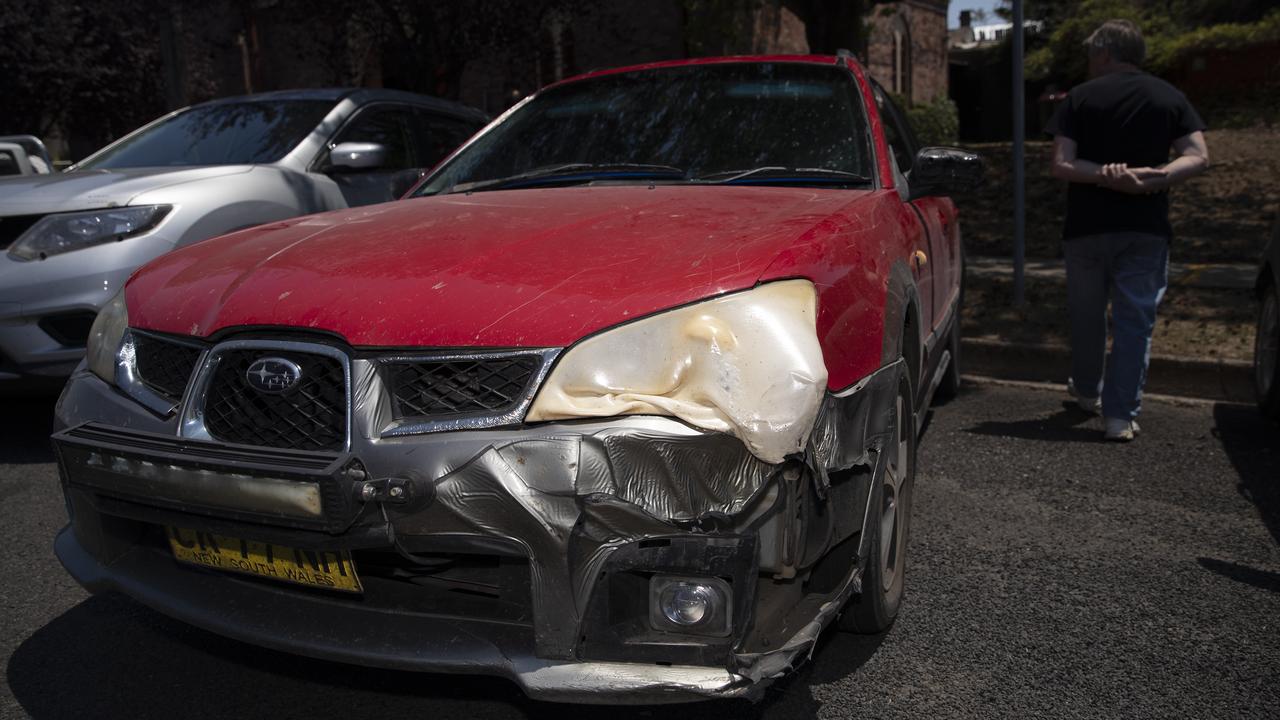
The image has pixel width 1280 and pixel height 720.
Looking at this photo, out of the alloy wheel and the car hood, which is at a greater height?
the car hood

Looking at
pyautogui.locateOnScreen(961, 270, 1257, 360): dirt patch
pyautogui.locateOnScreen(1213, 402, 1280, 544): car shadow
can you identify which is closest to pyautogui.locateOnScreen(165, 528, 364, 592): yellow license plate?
pyautogui.locateOnScreen(1213, 402, 1280, 544): car shadow

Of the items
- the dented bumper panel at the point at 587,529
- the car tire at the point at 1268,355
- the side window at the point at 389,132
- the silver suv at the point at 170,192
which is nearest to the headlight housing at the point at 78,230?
the silver suv at the point at 170,192

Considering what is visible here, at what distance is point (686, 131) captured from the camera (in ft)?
12.7

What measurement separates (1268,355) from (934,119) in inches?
879

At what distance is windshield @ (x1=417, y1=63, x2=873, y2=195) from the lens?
145 inches

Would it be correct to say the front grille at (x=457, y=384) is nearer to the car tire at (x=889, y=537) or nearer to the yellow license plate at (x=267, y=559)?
the yellow license plate at (x=267, y=559)

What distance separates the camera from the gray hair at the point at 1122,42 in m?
5.36

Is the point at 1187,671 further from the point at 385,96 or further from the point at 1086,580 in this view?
the point at 385,96

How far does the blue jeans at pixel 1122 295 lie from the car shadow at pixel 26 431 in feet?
15.3

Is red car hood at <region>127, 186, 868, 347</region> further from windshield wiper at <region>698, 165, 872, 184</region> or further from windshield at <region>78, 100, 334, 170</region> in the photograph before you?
windshield at <region>78, 100, 334, 170</region>

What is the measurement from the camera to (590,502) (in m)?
2.06

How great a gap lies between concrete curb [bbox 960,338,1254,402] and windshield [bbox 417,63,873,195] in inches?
133

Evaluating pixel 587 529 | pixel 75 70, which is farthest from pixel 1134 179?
pixel 75 70

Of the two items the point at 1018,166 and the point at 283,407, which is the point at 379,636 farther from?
the point at 1018,166
